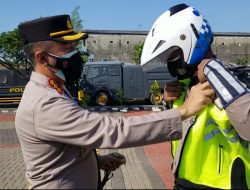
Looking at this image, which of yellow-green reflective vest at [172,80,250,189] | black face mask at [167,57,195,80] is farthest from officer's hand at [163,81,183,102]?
yellow-green reflective vest at [172,80,250,189]

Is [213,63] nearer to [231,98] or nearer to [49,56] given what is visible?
[231,98]

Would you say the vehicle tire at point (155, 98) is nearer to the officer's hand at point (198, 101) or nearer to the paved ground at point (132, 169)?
the paved ground at point (132, 169)

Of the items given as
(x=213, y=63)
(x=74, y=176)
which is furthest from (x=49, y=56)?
(x=213, y=63)

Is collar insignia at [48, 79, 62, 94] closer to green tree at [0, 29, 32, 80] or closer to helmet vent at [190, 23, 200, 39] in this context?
helmet vent at [190, 23, 200, 39]

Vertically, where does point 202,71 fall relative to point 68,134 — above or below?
above

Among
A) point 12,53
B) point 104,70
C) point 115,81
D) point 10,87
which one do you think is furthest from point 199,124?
point 12,53

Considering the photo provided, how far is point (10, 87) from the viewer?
2356 centimetres

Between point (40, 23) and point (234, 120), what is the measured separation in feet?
3.43

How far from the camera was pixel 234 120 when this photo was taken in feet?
6.21

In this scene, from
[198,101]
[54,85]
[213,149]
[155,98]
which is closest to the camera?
[198,101]

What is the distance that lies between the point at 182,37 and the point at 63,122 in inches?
27.1

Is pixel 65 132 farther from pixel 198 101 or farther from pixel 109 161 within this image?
pixel 109 161

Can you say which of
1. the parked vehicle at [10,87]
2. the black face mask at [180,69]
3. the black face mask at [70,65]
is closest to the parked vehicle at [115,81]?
the parked vehicle at [10,87]

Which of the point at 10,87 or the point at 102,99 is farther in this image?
the point at 10,87
